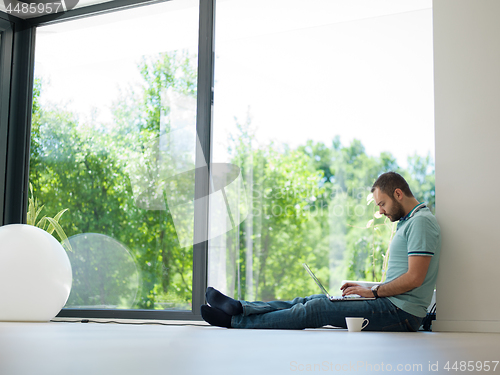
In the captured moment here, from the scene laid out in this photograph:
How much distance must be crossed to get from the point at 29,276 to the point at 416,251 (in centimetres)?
213

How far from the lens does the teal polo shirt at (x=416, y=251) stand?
2445 mm

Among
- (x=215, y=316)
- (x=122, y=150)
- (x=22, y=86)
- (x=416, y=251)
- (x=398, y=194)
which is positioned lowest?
(x=215, y=316)

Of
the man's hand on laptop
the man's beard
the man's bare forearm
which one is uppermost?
the man's beard

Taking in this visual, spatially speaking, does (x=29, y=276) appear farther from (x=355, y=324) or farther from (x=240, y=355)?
(x=240, y=355)

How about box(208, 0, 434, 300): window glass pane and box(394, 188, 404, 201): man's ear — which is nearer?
box(394, 188, 404, 201): man's ear

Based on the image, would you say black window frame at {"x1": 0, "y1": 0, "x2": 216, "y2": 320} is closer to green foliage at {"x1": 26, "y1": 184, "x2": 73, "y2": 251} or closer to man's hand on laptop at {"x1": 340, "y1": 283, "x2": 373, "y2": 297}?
green foliage at {"x1": 26, "y1": 184, "x2": 73, "y2": 251}

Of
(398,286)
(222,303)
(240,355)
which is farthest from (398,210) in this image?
(240,355)

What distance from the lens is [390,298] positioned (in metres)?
2.49

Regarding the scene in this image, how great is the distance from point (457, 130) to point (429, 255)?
72cm

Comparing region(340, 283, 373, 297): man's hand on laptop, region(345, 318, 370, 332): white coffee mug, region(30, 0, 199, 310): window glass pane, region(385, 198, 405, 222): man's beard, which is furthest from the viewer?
region(30, 0, 199, 310): window glass pane

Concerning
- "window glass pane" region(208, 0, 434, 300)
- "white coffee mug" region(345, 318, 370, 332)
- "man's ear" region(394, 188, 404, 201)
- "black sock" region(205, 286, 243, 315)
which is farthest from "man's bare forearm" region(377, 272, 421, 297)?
"window glass pane" region(208, 0, 434, 300)

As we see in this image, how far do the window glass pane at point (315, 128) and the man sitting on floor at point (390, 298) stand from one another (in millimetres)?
981

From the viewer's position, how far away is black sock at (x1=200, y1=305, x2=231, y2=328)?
257 centimetres

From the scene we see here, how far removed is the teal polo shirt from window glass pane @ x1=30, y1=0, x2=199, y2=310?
4.86ft
